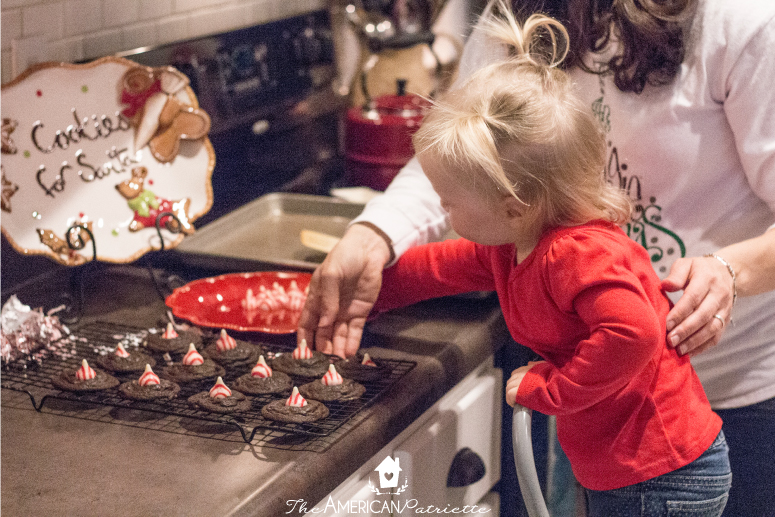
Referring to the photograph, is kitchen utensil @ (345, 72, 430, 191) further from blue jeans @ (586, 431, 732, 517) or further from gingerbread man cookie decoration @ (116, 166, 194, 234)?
blue jeans @ (586, 431, 732, 517)

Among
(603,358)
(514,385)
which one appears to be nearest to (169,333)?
(514,385)

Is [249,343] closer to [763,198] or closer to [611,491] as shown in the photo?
[611,491]

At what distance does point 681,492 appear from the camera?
102cm

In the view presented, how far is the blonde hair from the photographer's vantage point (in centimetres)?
93

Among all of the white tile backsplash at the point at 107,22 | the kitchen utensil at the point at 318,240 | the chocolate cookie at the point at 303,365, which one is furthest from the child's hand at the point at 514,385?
the white tile backsplash at the point at 107,22

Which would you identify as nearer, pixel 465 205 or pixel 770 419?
pixel 465 205

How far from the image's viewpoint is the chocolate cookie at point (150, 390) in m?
1.03

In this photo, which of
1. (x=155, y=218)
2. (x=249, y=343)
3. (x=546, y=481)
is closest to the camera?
(x=249, y=343)

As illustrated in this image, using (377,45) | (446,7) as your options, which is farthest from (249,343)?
(446,7)

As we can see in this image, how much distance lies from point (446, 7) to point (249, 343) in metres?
1.57

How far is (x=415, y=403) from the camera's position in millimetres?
1089

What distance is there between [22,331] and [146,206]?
13.1 inches

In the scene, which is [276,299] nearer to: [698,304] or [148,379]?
[148,379]

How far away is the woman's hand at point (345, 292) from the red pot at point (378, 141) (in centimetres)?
72
